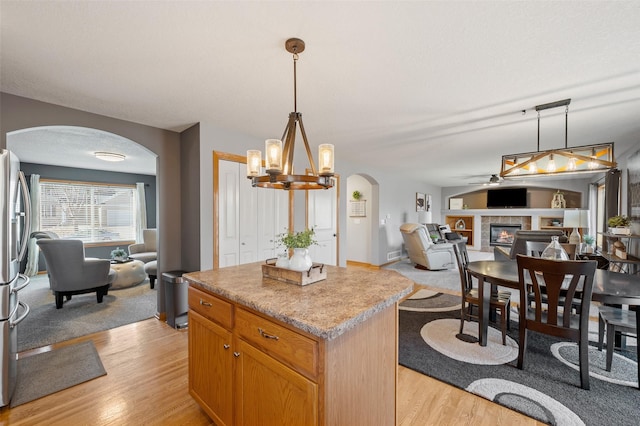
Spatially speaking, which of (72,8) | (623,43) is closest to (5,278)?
(72,8)

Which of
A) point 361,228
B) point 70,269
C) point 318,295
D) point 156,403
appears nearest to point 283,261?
point 318,295

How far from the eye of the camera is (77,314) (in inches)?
141

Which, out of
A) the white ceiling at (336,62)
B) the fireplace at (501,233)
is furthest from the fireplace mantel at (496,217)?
the white ceiling at (336,62)

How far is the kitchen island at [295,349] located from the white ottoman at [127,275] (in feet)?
12.7

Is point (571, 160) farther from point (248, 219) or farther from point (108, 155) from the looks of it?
point (108, 155)

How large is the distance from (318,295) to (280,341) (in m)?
0.32

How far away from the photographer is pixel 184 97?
261 cm

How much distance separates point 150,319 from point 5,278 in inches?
70.5

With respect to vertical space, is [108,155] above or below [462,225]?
above

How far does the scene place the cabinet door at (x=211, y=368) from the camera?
5.03 feet

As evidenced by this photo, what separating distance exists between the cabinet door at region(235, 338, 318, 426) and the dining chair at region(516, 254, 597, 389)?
2.01m

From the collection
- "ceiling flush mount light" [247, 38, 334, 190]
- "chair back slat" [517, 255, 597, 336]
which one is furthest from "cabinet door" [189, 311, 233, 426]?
"chair back slat" [517, 255, 597, 336]

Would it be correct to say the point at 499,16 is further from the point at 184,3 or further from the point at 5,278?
the point at 5,278

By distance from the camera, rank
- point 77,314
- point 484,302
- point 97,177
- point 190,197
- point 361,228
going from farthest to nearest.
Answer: point 361,228, point 97,177, point 77,314, point 190,197, point 484,302
